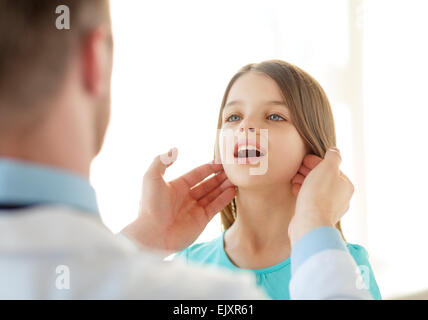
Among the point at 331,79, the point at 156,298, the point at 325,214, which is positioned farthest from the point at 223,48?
the point at 156,298

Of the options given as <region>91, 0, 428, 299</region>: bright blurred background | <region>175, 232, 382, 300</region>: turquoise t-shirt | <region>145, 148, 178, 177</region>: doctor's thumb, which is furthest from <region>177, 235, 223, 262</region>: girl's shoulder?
<region>91, 0, 428, 299</region>: bright blurred background

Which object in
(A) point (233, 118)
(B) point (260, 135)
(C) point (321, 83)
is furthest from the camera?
(C) point (321, 83)

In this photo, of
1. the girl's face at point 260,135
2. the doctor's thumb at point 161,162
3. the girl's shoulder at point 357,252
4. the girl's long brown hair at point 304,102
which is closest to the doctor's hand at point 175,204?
the doctor's thumb at point 161,162

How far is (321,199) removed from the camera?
0.83 m

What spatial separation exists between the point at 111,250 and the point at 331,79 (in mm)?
1853

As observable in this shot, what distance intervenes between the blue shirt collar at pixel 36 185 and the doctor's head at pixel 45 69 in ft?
0.08

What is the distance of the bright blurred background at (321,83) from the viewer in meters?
1.54

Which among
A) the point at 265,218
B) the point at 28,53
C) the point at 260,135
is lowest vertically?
the point at 265,218

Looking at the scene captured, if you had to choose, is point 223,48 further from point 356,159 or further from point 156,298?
point 156,298

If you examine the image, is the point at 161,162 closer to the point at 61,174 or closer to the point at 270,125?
the point at 270,125

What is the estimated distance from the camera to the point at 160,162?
112cm

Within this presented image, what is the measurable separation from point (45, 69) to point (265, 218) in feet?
2.70

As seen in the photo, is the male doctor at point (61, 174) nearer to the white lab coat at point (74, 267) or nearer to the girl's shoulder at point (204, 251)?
the white lab coat at point (74, 267)

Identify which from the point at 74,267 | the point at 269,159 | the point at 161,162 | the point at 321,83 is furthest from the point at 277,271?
the point at 321,83
